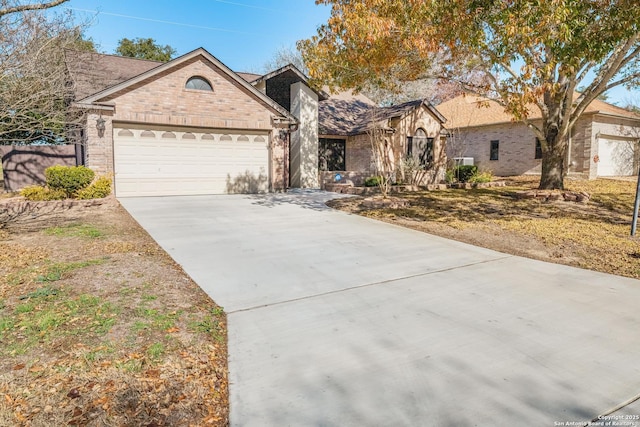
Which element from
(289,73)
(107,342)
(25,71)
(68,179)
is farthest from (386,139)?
(107,342)

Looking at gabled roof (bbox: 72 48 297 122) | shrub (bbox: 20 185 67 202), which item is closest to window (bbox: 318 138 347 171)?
gabled roof (bbox: 72 48 297 122)

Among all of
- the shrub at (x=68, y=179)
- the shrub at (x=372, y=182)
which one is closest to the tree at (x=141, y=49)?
the shrub at (x=372, y=182)

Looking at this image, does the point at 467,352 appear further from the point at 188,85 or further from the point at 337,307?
the point at 188,85

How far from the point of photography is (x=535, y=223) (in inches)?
384

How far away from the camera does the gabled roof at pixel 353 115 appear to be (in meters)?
20.0

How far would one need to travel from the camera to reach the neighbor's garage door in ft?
46.1

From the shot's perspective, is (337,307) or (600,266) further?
(600,266)

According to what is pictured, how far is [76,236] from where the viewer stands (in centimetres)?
777

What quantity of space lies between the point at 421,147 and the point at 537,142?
711cm

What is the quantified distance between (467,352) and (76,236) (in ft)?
24.3

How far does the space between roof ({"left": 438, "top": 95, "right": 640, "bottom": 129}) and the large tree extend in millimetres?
10002

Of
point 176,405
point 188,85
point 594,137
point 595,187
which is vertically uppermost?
point 188,85

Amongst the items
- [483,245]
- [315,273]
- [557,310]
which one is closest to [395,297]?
[315,273]

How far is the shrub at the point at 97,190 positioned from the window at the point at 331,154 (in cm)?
1025
